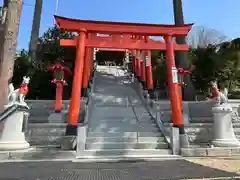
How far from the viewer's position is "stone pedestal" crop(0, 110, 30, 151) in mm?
7201

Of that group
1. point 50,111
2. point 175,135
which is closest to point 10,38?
point 50,111

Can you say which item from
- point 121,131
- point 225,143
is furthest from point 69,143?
point 225,143

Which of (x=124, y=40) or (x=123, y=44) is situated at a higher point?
(x=124, y=40)

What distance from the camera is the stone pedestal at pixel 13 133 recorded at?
7.20 m

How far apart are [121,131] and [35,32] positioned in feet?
34.1

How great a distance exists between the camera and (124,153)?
7535 mm

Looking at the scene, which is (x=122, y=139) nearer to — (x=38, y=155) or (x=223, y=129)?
(x=38, y=155)

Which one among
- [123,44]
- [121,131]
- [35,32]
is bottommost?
[121,131]

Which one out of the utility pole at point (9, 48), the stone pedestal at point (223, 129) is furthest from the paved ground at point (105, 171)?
the utility pole at point (9, 48)

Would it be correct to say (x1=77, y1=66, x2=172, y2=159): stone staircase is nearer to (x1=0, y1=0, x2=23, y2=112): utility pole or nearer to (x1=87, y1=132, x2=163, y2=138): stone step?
(x1=87, y1=132, x2=163, y2=138): stone step

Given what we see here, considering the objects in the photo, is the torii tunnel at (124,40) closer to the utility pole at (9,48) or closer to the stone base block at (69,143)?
the utility pole at (9,48)

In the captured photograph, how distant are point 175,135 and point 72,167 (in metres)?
3.55

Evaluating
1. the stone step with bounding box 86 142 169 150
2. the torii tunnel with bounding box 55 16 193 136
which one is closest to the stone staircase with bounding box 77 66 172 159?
the stone step with bounding box 86 142 169 150

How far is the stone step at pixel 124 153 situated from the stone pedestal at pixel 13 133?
6.29 ft
